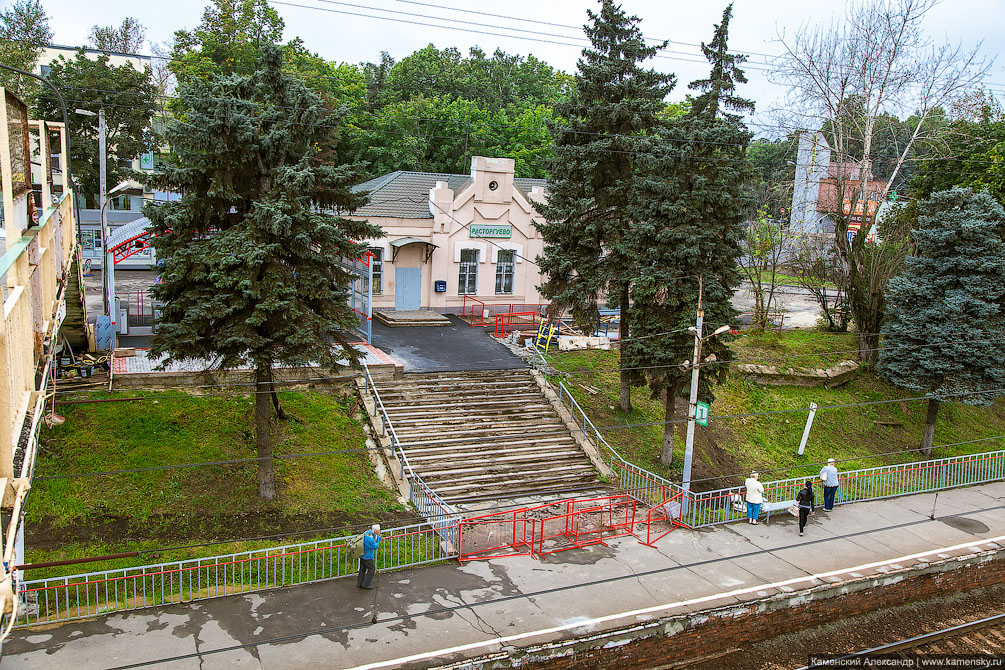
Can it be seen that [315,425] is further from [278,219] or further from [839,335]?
[839,335]

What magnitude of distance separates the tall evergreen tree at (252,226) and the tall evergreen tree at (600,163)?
25.1 ft

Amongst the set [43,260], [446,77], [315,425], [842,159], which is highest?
[446,77]

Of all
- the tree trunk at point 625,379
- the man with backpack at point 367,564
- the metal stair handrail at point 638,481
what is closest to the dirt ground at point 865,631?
the metal stair handrail at point 638,481

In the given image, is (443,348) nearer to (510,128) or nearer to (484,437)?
(484,437)

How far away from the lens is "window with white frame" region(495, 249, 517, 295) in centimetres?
3172

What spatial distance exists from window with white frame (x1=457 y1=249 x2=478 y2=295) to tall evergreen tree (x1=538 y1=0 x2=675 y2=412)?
873 cm

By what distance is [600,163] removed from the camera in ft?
70.6

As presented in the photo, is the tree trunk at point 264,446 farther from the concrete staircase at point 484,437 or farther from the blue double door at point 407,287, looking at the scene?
the blue double door at point 407,287

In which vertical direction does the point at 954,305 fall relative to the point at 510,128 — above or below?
below

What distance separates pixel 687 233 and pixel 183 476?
13.3 meters

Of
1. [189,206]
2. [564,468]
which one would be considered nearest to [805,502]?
[564,468]

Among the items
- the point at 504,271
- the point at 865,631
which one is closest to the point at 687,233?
the point at 865,631

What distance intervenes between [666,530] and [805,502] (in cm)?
328

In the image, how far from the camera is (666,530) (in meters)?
17.0
